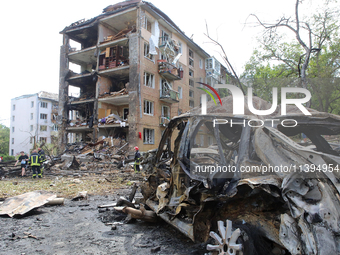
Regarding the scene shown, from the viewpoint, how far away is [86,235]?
12.8ft

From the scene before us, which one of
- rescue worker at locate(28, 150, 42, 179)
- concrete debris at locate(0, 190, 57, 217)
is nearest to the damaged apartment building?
rescue worker at locate(28, 150, 42, 179)

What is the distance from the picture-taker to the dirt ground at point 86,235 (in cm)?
331

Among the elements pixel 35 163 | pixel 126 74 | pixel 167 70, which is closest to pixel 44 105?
pixel 126 74

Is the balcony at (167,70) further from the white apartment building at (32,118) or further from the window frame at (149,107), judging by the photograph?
the white apartment building at (32,118)

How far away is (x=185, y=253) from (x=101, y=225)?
204 centimetres

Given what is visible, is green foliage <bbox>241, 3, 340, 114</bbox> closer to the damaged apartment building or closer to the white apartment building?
the damaged apartment building

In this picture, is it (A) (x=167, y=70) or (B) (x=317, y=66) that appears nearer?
(B) (x=317, y=66)

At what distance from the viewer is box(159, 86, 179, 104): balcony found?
73.5ft

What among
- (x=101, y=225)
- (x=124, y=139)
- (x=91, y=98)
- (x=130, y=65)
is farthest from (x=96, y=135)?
(x=101, y=225)

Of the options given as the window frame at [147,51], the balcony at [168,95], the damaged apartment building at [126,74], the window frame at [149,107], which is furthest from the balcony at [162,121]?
the window frame at [147,51]

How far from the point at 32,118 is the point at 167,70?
3460 centimetres

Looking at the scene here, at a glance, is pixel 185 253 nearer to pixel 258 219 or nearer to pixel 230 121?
pixel 258 219

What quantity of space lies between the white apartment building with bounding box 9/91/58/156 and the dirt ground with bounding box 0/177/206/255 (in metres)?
41.1

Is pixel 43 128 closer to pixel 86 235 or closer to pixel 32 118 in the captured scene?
pixel 32 118
